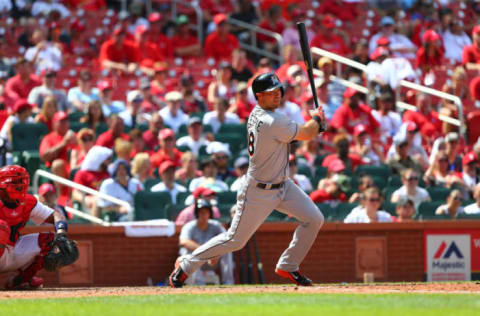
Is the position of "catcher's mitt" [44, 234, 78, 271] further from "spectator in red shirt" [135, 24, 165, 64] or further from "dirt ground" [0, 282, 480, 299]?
"spectator in red shirt" [135, 24, 165, 64]

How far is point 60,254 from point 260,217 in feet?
6.27

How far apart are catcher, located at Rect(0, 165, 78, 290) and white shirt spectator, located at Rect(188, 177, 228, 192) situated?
344 centimetres

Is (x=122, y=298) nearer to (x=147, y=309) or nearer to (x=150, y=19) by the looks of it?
(x=147, y=309)

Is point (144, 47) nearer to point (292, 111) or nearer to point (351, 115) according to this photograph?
point (292, 111)

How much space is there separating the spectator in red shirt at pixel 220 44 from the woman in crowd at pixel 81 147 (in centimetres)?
471

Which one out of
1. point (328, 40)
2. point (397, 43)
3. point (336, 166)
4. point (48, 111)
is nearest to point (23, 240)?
point (48, 111)

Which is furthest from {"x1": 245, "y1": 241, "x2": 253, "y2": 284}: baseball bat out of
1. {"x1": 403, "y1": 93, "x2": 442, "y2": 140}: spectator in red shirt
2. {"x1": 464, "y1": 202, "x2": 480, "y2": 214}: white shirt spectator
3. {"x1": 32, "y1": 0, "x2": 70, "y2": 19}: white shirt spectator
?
{"x1": 32, "y1": 0, "x2": 70, "y2": 19}: white shirt spectator

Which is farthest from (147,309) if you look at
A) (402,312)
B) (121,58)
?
(121,58)

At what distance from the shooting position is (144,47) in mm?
17000

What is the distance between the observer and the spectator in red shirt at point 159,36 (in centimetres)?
1739

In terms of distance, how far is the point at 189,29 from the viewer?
19016mm

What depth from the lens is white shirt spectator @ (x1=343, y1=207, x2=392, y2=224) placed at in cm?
1220

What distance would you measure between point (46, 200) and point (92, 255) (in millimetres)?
795

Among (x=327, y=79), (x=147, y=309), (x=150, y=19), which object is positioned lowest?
(x=147, y=309)
